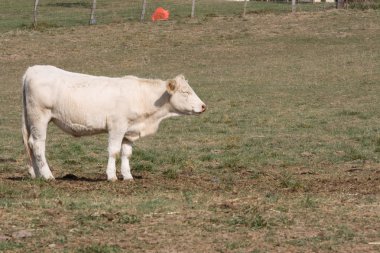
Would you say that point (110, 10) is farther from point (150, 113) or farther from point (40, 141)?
point (40, 141)

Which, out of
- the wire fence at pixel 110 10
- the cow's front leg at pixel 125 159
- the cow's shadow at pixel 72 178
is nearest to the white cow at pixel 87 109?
the cow's front leg at pixel 125 159

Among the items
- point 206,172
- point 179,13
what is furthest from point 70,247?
point 179,13

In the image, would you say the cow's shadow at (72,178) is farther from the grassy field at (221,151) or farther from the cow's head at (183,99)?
the cow's head at (183,99)

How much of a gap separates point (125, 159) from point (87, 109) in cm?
92

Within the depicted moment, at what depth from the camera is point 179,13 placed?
52.3 metres

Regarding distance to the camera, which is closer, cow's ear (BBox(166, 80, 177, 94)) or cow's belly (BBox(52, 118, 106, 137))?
cow's belly (BBox(52, 118, 106, 137))

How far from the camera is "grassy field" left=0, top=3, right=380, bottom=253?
991 centimetres

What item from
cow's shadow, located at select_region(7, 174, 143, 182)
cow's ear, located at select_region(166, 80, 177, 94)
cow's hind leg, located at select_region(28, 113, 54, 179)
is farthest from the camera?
cow's ear, located at select_region(166, 80, 177, 94)

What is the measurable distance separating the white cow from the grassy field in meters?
0.59

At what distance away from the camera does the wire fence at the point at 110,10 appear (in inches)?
1846

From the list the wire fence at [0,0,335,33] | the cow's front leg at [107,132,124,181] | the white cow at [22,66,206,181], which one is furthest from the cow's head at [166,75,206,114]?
the wire fence at [0,0,335,33]

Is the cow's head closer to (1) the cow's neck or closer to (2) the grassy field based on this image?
(1) the cow's neck

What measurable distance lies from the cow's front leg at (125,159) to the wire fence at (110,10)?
28.9m

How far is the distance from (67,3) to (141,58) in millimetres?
29623
